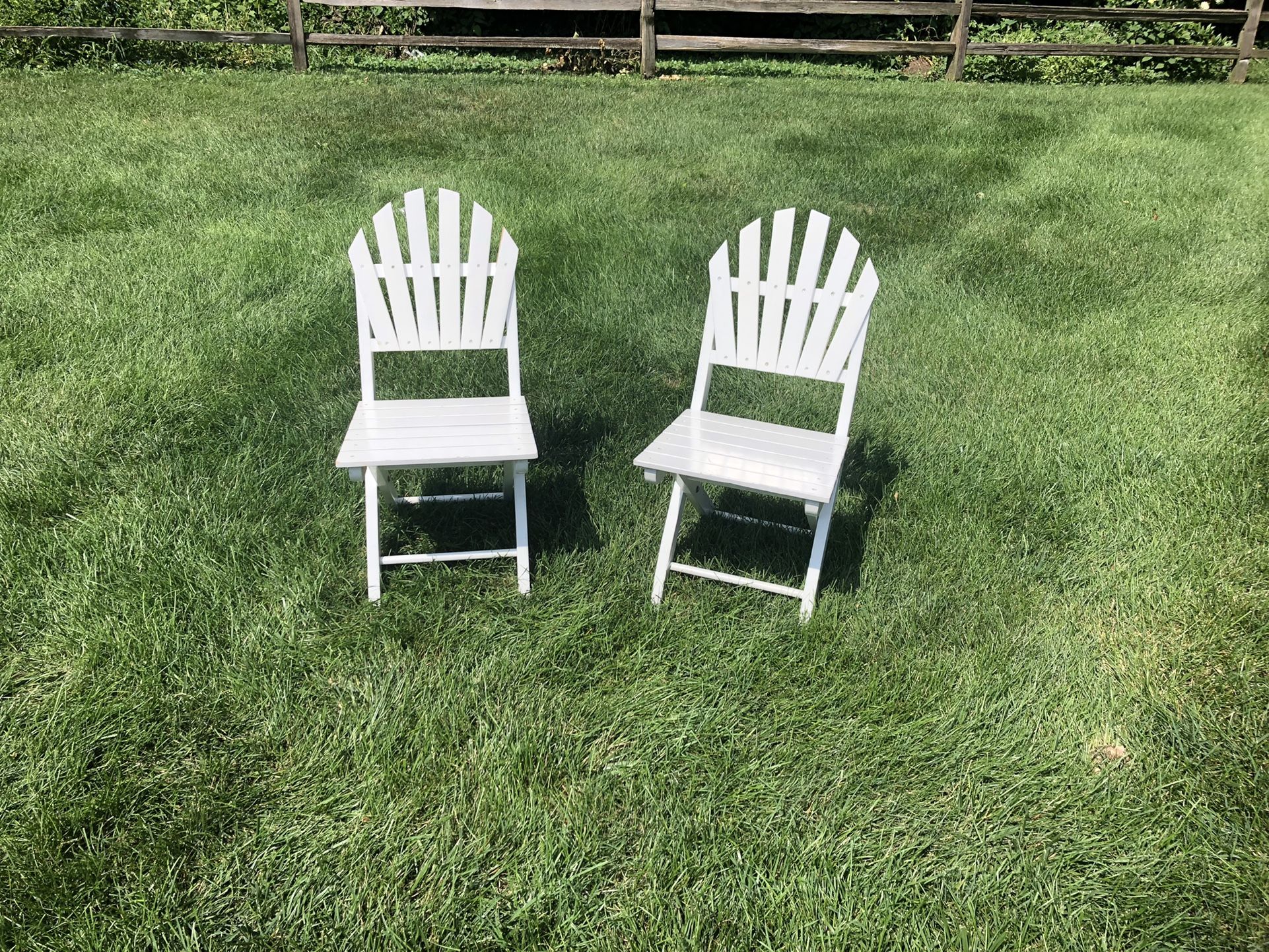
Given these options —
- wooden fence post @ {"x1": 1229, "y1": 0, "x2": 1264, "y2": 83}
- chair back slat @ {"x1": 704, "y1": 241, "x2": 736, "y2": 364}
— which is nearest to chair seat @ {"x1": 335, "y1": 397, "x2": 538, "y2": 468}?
chair back slat @ {"x1": 704, "y1": 241, "x2": 736, "y2": 364}

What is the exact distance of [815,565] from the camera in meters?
2.93

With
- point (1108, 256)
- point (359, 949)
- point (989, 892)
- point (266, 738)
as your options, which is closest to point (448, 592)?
point (266, 738)

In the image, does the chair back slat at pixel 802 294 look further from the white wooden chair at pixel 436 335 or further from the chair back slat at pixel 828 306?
the white wooden chair at pixel 436 335

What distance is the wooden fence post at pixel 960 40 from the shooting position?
440 inches

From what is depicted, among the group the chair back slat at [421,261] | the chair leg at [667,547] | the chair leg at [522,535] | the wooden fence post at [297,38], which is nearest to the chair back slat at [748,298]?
the chair leg at [667,547]

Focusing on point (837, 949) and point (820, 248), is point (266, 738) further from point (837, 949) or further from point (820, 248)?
point (820, 248)

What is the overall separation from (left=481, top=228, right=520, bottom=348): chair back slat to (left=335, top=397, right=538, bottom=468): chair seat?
1.01 feet

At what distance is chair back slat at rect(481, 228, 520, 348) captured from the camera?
3.20 m

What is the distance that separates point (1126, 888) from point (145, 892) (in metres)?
2.48

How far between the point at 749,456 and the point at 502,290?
1.19 m

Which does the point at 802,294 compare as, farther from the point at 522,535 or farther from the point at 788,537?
the point at 522,535

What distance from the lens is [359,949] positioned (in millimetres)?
1976

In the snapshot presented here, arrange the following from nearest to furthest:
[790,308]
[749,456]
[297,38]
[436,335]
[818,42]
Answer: [749,456] < [790,308] < [436,335] < [297,38] < [818,42]

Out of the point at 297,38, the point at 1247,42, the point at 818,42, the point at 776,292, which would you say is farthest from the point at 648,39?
the point at 776,292
